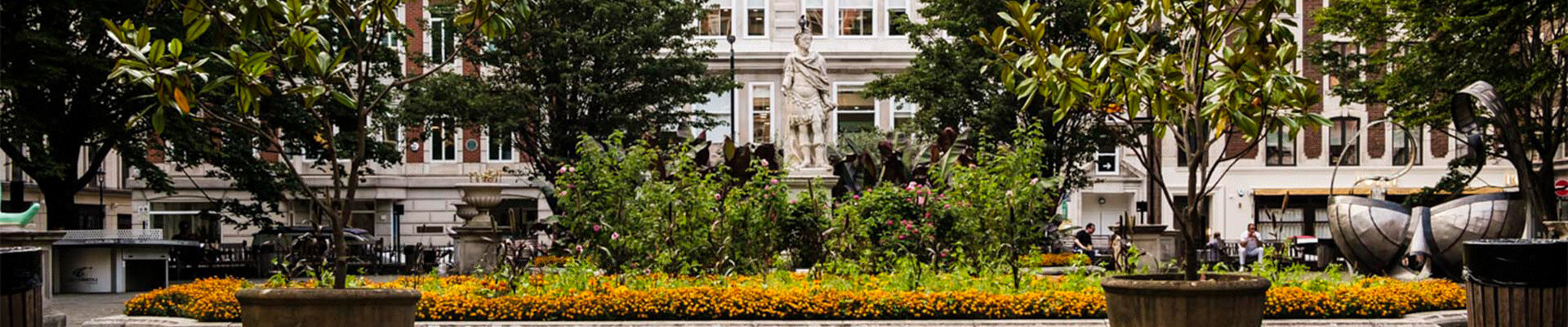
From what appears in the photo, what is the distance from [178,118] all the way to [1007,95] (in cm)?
1797

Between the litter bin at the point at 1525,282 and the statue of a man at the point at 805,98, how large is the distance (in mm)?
16122

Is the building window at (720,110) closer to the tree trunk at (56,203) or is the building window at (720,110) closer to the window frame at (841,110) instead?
the window frame at (841,110)

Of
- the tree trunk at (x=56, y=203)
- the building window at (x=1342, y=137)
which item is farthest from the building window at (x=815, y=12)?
the tree trunk at (x=56, y=203)

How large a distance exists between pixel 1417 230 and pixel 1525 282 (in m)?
11.1

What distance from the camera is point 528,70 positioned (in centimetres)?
3591

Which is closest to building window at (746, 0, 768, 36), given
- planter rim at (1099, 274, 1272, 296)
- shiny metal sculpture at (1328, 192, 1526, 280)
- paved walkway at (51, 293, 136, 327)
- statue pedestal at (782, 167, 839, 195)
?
statue pedestal at (782, 167, 839, 195)

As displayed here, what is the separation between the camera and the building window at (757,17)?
50.1 meters

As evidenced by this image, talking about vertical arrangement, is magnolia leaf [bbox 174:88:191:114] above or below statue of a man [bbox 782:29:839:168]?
below

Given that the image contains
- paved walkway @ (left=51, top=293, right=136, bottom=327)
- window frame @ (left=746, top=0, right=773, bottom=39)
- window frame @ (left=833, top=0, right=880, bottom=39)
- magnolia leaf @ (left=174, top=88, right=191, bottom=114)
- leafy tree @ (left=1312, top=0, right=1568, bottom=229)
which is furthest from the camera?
window frame @ (left=746, top=0, right=773, bottom=39)

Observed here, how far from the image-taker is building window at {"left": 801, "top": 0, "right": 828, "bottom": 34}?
49.8 m

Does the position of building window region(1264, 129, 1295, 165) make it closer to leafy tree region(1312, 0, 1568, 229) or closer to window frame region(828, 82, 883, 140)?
window frame region(828, 82, 883, 140)

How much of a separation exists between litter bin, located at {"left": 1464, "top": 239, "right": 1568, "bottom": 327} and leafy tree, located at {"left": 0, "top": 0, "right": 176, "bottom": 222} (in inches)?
768

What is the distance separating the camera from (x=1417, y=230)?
1920 cm

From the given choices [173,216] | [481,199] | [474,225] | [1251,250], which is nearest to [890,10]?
[1251,250]
